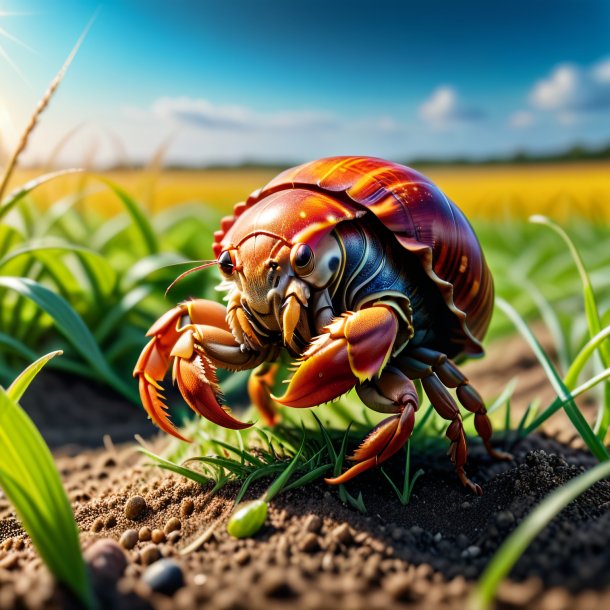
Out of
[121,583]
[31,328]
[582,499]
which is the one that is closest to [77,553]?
[121,583]

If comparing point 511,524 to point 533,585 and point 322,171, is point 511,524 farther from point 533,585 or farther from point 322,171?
point 322,171

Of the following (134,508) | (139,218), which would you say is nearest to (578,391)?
(134,508)

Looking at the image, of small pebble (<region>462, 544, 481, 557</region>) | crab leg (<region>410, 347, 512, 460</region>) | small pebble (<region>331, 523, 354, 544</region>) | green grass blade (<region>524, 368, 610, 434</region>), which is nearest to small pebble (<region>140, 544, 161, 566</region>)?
small pebble (<region>331, 523, 354, 544</region>)

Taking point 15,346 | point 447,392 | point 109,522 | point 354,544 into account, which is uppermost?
point 447,392

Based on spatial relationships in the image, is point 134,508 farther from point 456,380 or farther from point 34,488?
point 456,380

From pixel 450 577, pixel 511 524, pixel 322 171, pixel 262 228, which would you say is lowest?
pixel 450 577

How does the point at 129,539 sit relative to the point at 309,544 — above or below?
below
